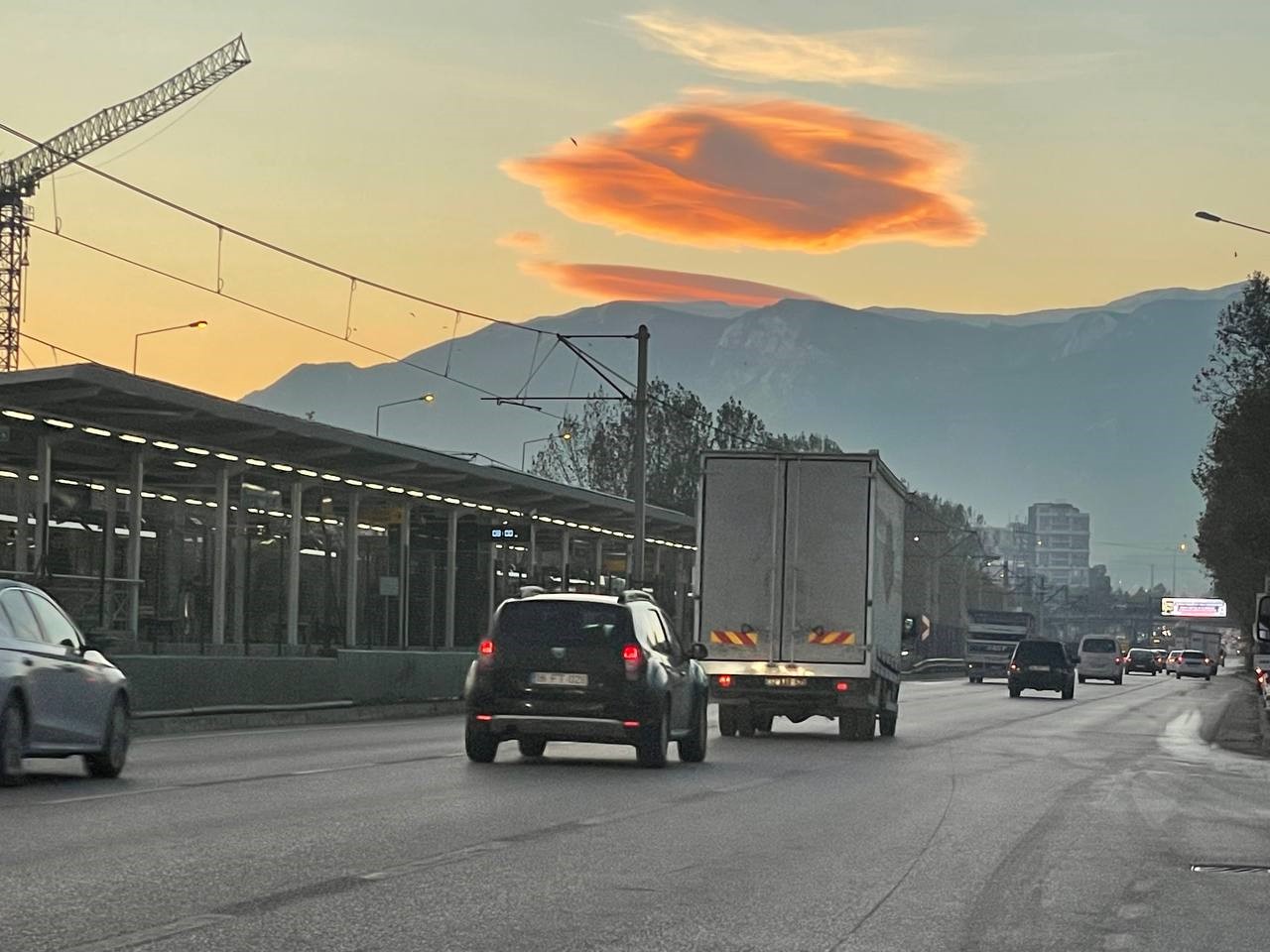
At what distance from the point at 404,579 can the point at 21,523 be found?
8522mm

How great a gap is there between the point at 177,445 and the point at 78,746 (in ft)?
74.7

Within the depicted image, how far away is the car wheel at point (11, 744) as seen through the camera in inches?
656

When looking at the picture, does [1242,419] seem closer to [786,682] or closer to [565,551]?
[565,551]

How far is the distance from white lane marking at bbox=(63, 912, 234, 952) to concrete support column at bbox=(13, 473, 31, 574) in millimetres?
33963

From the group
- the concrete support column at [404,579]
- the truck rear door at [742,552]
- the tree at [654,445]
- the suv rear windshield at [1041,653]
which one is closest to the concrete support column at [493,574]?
the concrete support column at [404,579]

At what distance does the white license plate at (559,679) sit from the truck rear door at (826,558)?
7650 millimetres

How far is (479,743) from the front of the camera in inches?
877

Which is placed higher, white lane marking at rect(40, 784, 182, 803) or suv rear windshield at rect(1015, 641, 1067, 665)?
suv rear windshield at rect(1015, 641, 1067, 665)

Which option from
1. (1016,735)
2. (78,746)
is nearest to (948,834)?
(78,746)

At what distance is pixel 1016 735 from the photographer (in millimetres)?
34625

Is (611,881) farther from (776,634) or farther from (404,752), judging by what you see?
(776,634)

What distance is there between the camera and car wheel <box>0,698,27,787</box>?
16.7m

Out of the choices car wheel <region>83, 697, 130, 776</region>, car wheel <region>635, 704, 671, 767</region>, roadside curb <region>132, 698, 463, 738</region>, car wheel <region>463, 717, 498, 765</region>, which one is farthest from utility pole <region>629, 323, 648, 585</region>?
car wheel <region>83, 697, 130, 776</region>

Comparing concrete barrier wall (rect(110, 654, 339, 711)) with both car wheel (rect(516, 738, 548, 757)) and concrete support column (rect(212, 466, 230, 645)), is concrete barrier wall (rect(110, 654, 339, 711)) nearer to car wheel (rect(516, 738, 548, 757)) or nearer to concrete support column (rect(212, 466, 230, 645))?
car wheel (rect(516, 738, 548, 757))
